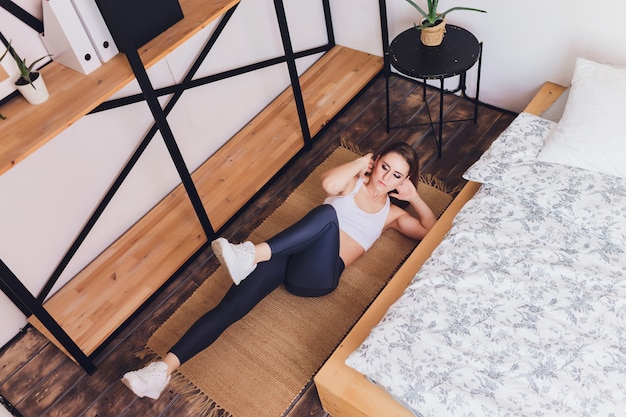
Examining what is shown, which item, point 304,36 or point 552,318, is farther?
point 304,36

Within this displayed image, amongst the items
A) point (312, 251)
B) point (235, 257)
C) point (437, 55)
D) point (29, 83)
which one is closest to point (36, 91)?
point (29, 83)

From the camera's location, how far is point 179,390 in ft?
7.95

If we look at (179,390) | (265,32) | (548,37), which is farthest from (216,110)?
(548,37)

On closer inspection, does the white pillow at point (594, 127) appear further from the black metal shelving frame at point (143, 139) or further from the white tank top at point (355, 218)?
the black metal shelving frame at point (143, 139)

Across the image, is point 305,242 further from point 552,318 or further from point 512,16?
point 512,16

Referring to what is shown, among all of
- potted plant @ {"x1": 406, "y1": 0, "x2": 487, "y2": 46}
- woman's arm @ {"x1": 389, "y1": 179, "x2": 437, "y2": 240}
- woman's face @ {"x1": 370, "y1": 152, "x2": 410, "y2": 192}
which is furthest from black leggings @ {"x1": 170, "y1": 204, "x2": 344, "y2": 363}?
potted plant @ {"x1": 406, "y1": 0, "x2": 487, "y2": 46}

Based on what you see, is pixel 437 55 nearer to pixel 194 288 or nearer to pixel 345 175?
pixel 345 175

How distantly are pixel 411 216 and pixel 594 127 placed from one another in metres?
0.86

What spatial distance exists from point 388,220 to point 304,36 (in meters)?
1.51

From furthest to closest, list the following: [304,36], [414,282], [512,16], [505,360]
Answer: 1. [304,36]
2. [512,16]
3. [414,282]
4. [505,360]

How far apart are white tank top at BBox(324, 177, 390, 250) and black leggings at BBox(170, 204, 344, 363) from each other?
4.7 inches

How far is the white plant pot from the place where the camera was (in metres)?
2.02

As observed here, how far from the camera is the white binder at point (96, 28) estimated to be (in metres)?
2.04

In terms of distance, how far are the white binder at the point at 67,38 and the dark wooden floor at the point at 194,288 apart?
113 centimetres
